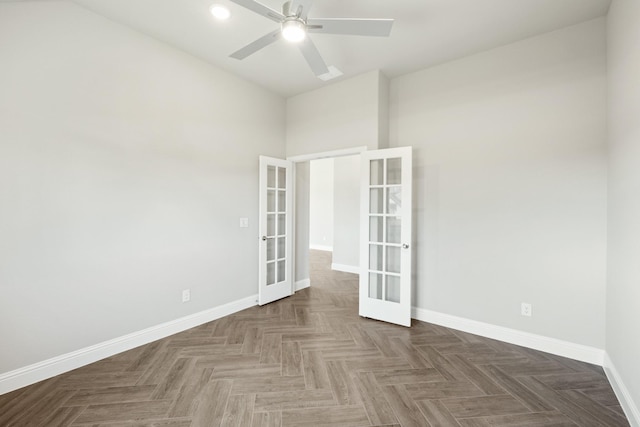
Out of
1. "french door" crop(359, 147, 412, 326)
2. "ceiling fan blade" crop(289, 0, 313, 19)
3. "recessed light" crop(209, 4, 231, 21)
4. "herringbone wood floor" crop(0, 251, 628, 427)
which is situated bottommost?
"herringbone wood floor" crop(0, 251, 628, 427)

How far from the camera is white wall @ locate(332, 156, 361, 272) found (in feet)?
20.4

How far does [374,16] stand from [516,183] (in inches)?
85.8

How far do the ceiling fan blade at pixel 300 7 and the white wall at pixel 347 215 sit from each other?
460 centimetres

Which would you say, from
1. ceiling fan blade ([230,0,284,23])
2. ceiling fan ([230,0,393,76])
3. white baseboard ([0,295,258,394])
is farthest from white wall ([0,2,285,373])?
ceiling fan blade ([230,0,284,23])

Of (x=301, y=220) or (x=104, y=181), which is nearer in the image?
(x=104, y=181)

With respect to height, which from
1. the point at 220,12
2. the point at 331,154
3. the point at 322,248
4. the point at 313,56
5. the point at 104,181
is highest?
the point at 220,12

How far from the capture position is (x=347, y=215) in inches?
256

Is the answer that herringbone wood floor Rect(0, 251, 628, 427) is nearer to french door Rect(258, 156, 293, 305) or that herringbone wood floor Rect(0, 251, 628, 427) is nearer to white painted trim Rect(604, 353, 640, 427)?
white painted trim Rect(604, 353, 640, 427)

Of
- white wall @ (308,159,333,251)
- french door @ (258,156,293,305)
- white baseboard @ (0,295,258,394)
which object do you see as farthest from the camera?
white wall @ (308,159,333,251)

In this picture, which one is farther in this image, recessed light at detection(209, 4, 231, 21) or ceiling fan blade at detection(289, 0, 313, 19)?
recessed light at detection(209, 4, 231, 21)

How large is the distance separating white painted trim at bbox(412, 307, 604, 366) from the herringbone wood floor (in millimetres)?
102

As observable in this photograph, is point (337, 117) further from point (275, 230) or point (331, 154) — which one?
point (275, 230)

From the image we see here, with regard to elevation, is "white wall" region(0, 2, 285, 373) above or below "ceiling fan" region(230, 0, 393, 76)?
below

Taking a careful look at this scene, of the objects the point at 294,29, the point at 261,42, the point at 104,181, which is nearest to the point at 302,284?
the point at 104,181
